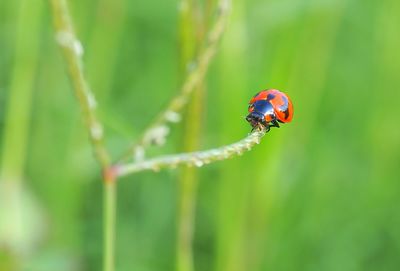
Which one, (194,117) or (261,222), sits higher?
(261,222)

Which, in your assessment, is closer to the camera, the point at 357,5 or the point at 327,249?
the point at 327,249

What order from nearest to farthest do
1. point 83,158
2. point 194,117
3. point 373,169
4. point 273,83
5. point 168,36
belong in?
point 194,117, point 273,83, point 83,158, point 373,169, point 168,36

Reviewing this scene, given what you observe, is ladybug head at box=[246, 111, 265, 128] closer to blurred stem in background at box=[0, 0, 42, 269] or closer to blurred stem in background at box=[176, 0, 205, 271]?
blurred stem in background at box=[176, 0, 205, 271]

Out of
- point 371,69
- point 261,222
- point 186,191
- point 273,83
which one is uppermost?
point 371,69

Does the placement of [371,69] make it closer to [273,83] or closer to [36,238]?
[273,83]

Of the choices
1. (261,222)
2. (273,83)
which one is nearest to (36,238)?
(261,222)

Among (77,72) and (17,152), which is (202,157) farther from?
(17,152)
